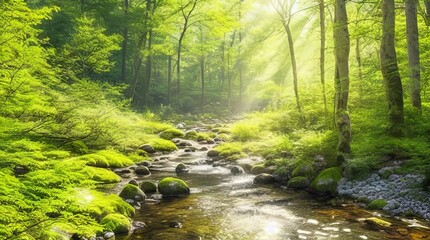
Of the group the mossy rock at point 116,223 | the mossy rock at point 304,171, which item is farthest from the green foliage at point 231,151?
the mossy rock at point 116,223

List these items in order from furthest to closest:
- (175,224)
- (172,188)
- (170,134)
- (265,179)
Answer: (170,134), (265,179), (172,188), (175,224)

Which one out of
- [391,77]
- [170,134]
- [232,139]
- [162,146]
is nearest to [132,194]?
[391,77]

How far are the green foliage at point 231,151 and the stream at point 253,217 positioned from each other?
403cm

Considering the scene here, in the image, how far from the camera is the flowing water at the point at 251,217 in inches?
264

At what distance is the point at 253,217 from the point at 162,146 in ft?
34.7

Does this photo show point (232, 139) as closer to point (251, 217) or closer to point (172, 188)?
point (172, 188)

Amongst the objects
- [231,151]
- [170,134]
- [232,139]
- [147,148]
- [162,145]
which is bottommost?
[231,151]

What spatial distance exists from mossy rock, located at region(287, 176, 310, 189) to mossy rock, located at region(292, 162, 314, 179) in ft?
1.17

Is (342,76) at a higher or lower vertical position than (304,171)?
higher

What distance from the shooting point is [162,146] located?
17.9m

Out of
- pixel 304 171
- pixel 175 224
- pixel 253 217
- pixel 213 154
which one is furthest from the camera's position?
pixel 213 154

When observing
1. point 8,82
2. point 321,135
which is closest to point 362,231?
point 321,135

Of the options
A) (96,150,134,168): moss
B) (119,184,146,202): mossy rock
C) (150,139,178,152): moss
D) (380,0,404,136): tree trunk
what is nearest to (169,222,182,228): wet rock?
(119,184,146,202): mossy rock

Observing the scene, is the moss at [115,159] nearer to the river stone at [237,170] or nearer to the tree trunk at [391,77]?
the river stone at [237,170]
